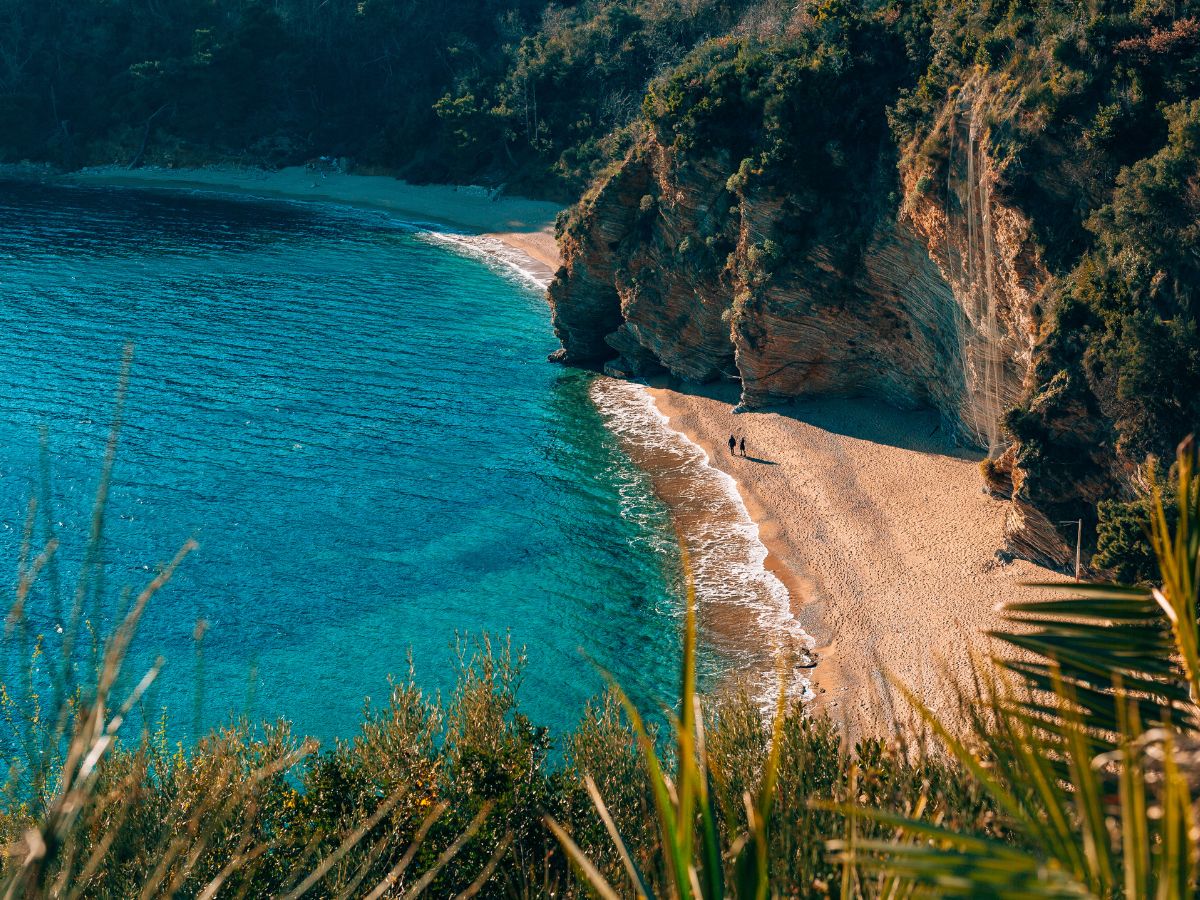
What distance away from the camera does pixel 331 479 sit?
148 feet

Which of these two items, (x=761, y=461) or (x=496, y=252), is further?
(x=496, y=252)

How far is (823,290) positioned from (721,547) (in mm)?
12849

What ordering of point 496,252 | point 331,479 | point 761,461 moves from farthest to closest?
1. point 496,252
2. point 761,461
3. point 331,479

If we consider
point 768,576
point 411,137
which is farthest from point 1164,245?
point 411,137

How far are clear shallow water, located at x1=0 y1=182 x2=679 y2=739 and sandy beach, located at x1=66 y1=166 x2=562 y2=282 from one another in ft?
30.0

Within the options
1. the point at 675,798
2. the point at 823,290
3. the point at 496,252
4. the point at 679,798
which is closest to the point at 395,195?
the point at 496,252

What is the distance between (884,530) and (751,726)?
66.0ft

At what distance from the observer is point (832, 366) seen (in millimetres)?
47906

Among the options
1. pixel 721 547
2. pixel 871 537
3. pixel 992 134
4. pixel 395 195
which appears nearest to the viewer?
pixel 992 134

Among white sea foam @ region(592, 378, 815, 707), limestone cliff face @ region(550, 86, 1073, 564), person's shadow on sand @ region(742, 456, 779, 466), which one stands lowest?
white sea foam @ region(592, 378, 815, 707)

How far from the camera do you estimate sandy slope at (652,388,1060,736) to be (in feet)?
105

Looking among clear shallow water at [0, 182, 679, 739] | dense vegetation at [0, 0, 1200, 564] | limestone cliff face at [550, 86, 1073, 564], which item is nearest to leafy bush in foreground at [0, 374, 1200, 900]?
clear shallow water at [0, 182, 679, 739]

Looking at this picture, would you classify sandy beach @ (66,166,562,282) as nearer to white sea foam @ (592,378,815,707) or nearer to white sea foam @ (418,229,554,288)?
white sea foam @ (418,229,554,288)

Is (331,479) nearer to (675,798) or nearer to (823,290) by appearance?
(823,290)
